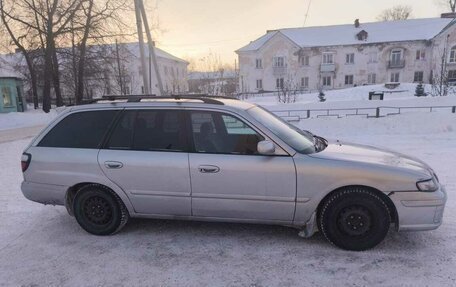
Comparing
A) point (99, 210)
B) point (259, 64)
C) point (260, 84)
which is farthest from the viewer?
point (260, 84)

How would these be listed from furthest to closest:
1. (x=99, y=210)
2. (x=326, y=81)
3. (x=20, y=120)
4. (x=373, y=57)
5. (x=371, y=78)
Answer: (x=326, y=81) < (x=371, y=78) < (x=373, y=57) < (x=20, y=120) < (x=99, y=210)

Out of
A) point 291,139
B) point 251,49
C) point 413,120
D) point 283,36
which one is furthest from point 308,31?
point 291,139

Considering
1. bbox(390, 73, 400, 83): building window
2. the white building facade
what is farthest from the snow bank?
bbox(390, 73, 400, 83): building window

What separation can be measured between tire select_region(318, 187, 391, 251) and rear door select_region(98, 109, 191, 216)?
1.59 meters

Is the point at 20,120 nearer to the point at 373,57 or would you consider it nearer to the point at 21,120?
the point at 21,120

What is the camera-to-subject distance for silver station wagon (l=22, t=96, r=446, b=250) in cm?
361

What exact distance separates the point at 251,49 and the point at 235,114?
149ft

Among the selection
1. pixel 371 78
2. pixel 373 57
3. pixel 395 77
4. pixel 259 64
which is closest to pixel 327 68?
pixel 373 57

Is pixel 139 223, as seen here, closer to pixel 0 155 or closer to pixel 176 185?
pixel 176 185

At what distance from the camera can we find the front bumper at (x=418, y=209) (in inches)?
139

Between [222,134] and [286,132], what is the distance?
2.61ft

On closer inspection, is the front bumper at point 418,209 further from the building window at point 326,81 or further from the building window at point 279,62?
the building window at point 326,81

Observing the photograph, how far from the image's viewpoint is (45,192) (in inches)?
173

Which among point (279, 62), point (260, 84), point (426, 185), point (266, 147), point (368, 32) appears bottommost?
point (426, 185)
